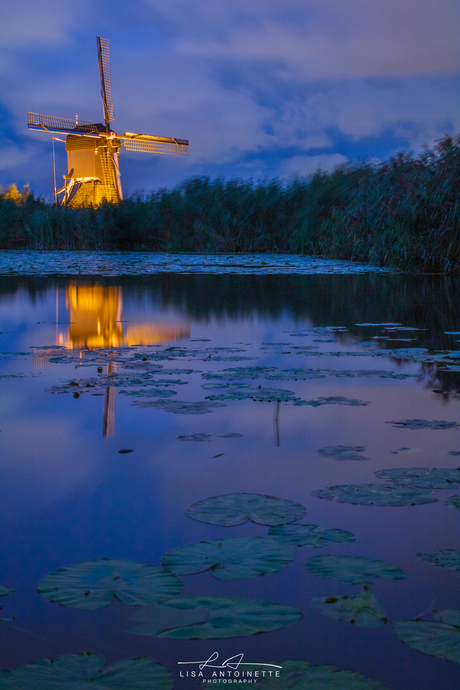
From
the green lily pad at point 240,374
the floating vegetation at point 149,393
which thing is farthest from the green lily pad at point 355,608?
the green lily pad at point 240,374

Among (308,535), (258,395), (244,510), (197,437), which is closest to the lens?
(308,535)

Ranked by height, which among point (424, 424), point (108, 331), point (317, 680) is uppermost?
point (108, 331)

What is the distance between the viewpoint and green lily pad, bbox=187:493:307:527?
164 centimetres

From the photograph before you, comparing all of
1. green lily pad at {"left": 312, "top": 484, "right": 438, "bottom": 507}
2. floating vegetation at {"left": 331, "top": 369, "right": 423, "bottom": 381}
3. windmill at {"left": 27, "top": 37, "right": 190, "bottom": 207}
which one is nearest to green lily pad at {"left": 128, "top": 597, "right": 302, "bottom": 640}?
green lily pad at {"left": 312, "top": 484, "right": 438, "bottom": 507}

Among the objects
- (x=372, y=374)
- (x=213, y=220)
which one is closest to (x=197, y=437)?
(x=372, y=374)

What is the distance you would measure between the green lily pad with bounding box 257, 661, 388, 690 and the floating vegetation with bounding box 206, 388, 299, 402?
6.00 feet

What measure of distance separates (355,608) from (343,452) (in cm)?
96

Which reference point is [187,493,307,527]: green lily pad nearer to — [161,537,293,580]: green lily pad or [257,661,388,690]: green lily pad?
[161,537,293,580]: green lily pad

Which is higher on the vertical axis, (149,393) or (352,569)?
(149,393)

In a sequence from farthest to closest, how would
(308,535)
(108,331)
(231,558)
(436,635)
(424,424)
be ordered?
(108,331) → (424,424) → (308,535) → (231,558) → (436,635)

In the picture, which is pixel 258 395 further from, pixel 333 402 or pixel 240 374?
pixel 240 374

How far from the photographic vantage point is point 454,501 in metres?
1.77

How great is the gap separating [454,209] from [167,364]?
27.2 feet

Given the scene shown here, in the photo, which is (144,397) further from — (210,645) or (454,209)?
(454,209)
